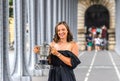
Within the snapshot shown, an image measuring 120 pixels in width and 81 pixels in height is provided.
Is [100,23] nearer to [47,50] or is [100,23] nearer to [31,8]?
[31,8]

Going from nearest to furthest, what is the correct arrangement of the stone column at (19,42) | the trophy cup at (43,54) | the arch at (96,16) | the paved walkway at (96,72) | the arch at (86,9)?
the trophy cup at (43,54), the stone column at (19,42), the paved walkway at (96,72), the arch at (86,9), the arch at (96,16)

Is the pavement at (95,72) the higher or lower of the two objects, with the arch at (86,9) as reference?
lower

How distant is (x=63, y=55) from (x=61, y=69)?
0.22 meters

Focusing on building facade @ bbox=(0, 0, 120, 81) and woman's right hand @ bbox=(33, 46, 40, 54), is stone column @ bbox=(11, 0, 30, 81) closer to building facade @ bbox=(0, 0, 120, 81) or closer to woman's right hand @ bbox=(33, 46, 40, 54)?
building facade @ bbox=(0, 0, 120, 81)

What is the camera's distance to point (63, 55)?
8.28 m

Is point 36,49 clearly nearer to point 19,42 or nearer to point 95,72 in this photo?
point 19,42

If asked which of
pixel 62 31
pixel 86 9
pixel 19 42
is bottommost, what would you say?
pixel 19 42

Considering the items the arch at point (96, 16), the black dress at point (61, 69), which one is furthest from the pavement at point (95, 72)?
the arch at point (96, 16)

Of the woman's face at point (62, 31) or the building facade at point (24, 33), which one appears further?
the building facade at point (24, 33)

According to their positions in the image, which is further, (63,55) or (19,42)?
(19,42)

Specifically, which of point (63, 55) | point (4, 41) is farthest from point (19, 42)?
point (63, 55)

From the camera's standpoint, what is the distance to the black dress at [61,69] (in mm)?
8336

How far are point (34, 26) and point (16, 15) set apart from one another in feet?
15.6

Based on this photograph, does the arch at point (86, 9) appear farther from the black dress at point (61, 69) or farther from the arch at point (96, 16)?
the black dress at point (61, 69)
